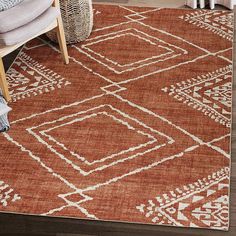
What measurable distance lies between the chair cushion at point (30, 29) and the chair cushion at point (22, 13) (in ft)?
0.10

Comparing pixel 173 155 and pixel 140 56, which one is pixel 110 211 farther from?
pixel 140 56

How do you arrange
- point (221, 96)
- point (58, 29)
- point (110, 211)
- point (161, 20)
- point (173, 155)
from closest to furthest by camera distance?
point (110, 211)
point (173, 155)
point (221, 96)
point (58, 29)
point (161, 20)

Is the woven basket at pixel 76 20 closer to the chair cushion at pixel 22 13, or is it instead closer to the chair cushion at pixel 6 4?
the chair cushion at pixel 22 13

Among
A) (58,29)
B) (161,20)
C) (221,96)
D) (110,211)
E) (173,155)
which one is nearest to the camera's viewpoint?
(110,211)

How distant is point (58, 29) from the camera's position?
350cm

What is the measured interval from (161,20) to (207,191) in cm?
160

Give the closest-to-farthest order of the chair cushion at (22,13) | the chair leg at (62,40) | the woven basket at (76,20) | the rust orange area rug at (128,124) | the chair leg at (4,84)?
the rust orange area rug at (128,124) < the chair cushion at (22,13) < the chair leg at (4,84) < the chair leg at (62,40) < the woven basket at (76,20)

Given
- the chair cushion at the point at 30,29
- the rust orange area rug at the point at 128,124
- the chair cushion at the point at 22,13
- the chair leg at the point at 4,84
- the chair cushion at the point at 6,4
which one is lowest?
the rust orange area rug at the point at 128,124

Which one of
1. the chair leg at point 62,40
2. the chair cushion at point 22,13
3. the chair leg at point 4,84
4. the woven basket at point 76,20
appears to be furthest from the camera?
the woven basket at point 76,20

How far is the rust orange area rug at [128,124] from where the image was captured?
8.56 ft

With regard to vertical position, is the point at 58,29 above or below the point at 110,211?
above

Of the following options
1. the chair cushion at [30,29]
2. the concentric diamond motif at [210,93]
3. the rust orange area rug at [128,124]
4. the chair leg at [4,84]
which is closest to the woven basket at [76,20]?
the rust orange area rug at [128,124]

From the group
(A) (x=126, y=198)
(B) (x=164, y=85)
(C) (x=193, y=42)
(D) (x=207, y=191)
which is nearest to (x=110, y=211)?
(A) (x=126, y=198)

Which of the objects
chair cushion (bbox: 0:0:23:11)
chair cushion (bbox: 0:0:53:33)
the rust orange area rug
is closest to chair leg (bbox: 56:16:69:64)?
the rust orange area rug
